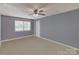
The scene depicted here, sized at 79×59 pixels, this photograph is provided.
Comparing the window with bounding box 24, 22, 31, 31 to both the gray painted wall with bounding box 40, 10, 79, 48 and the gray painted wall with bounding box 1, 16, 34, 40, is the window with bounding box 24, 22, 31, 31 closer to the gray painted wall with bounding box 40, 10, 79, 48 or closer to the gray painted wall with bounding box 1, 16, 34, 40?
the gray painted wall with bounding box 1, 16, 34, 40

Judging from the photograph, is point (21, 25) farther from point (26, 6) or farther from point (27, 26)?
point (26, 6)

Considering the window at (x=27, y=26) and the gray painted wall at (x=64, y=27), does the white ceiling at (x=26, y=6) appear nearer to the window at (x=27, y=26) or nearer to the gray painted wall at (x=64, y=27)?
the window at (x=27, y=26)

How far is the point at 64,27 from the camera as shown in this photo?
→ 11.2ft

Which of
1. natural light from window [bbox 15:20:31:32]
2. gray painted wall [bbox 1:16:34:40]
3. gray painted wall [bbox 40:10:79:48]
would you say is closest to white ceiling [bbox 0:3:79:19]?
gray painted wall [bbox 1:16:34:40]

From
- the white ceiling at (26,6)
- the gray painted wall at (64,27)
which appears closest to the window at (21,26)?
the white ceiling at (26,6)

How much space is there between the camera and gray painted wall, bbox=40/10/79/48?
2936 mm

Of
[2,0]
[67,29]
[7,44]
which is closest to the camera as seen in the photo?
[2,0]

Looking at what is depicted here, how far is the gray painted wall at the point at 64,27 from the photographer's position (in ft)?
9.63

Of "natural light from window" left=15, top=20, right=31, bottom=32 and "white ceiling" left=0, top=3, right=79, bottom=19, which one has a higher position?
"white ceiling" left=0, top=3, right=79, bottom=19

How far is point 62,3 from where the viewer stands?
1.71 meters

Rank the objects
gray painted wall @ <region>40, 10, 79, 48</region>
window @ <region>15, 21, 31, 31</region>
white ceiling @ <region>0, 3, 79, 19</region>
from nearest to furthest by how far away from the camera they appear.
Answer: white ceiling @ <region>0, 3, 79, 19</region>, window @ <region>15, 21, 31, 31</region>, gray painted wall @ <region>40, 10, 79, 48</region>
